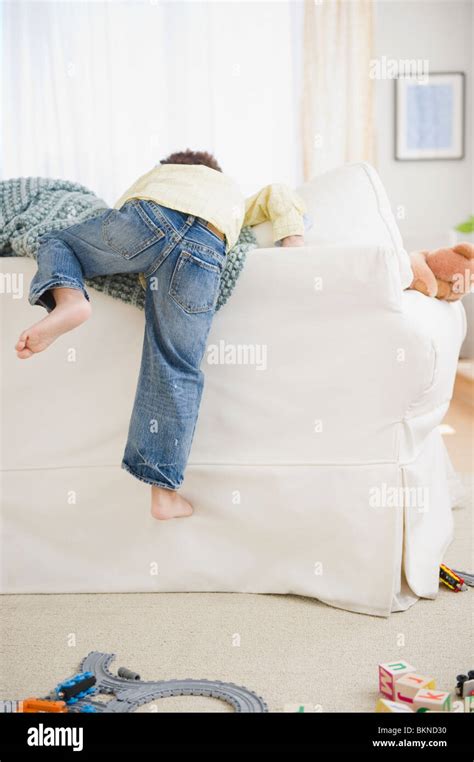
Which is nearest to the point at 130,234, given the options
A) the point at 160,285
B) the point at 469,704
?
the point at 160,285

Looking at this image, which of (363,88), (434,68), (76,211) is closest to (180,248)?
(76,211)

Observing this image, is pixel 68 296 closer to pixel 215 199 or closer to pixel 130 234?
pixel 130 234

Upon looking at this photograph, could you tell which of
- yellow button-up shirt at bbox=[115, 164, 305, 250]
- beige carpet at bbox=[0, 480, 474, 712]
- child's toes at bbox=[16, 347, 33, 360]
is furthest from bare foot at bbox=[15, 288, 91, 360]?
beige carpet at bbox=[0, 480, 474, 712]

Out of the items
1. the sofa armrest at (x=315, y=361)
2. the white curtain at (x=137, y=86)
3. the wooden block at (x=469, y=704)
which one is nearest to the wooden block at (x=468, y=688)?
the wooden block at (x=469, y=704)

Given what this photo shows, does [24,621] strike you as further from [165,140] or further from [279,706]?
[165,140]

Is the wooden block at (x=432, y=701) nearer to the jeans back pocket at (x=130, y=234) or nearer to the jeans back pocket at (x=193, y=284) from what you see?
the jeans back pocket at (x=193, y=284)

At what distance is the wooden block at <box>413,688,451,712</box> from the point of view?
1.17 m

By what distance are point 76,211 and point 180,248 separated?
0.30 m

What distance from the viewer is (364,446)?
1.61 metres

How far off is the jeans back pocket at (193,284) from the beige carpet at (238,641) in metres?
0.60

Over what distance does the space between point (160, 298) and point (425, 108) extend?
386cm

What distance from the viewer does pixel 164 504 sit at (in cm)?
164

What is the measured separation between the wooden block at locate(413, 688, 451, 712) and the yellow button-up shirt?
89 cm

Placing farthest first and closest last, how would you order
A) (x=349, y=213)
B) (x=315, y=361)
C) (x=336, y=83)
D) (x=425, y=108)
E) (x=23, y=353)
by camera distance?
1. (x=425, y=108)
2. (x=336, y=83)
3. (x=349, y=213)
4. (x=315, y=361)
5. (x=23, y=353)
